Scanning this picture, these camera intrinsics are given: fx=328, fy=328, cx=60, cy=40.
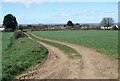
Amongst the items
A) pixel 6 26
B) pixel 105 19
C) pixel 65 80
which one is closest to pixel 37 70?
pixel 65 80

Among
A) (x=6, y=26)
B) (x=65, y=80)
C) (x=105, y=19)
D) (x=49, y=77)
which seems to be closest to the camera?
(x=65, y=80)

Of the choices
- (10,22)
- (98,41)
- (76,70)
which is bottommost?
(10,22)

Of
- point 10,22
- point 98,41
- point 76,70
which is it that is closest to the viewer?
point 76,70

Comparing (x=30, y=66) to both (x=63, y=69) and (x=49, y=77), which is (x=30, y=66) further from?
(x=49, y=77)

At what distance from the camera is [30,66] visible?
19234mm

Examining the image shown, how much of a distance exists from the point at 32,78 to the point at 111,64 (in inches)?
179

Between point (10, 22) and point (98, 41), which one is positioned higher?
point (98, 41)

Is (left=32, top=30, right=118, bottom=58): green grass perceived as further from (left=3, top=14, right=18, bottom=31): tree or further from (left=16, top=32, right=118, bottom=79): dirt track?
(left=3, top=14, right=18, bottom=31): tree

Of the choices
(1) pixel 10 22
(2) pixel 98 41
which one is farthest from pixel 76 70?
(1) pixel 10 22

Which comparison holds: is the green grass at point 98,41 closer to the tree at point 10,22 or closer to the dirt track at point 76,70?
the dirt track at point 76,70

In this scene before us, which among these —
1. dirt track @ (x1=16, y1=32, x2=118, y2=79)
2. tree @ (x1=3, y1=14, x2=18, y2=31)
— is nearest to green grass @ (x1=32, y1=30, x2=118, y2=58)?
dirt track @ (x1=16, y1=32, x2=118, y2=79)

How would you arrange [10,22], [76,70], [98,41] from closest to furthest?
[76,70], [98,41], [10,22]

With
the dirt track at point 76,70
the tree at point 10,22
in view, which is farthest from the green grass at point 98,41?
the tree at point 10,22

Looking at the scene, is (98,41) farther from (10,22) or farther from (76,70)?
(10,22)
